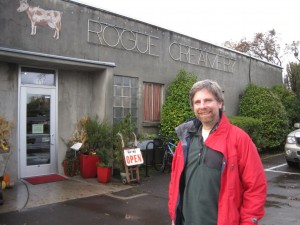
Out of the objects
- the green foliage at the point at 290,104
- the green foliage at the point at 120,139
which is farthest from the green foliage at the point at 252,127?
the green foliage at the point at 120,139

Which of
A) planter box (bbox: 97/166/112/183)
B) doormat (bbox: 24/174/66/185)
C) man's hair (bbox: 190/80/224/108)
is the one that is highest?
man's hair (bbox: 190/80/224/108)

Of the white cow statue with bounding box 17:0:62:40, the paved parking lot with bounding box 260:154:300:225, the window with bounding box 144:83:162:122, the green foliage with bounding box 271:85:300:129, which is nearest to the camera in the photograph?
the paved parking lot with bounding box 260:154:300:225

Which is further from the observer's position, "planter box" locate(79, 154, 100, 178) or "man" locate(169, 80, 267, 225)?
"planter box" locate(79, 154, 100, 178)

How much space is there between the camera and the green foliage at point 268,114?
14.6 m

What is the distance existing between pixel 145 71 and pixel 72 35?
9.60ft

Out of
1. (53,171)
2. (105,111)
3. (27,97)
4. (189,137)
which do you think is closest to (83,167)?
(53,171)

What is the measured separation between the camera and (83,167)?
874 cm

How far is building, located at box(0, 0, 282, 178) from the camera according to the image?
7.99 meters

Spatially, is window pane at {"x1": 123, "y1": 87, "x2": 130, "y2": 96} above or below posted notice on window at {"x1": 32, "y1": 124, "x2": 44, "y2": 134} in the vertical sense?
above

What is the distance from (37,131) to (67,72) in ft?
5.79

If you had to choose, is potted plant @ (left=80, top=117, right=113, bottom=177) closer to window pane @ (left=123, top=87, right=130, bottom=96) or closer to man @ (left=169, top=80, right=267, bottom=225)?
window pane @ (left=123, top=87, right=130, bottom=96)

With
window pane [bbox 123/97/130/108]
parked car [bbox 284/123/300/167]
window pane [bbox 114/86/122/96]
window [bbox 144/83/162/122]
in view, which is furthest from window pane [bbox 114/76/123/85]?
parked car [bbox 284/123/300/167]

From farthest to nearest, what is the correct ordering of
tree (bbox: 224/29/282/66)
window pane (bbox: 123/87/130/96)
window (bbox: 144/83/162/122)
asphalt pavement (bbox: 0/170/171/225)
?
tree (bbox: 224/29/282/66) < window (bbox: 144/83/162/122) < window pane (bbox: 123/87/130/96) < asphalt pavement (bbox: 0/170/171/225)

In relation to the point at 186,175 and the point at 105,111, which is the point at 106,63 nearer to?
the point at 105,111
